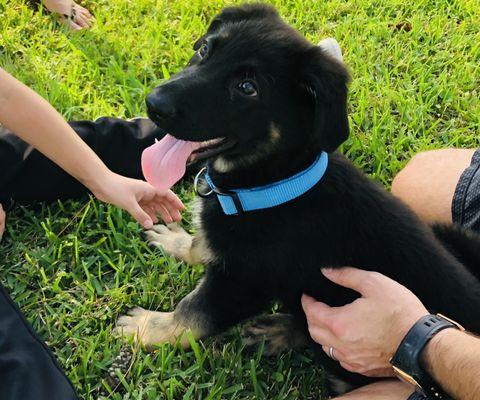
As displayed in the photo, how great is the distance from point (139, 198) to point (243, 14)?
1.13 m

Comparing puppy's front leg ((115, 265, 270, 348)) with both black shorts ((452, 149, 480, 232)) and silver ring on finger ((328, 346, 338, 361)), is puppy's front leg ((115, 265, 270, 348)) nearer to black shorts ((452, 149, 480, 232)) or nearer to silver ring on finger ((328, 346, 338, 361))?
silver ring on finger ((328, 346, 338, 361))

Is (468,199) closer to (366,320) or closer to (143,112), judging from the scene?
(366,320)

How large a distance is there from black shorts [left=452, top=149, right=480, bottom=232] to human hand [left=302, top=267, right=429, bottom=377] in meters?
0.82

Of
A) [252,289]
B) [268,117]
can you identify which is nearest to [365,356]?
[252,289]

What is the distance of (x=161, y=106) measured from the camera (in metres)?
2.16

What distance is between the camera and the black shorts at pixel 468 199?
2.88 metres

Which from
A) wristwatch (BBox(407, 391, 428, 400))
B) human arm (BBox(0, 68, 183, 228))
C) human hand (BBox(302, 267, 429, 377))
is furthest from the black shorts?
human arm (BBox(0, 68, 183, 228))

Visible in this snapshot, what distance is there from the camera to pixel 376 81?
4.17m

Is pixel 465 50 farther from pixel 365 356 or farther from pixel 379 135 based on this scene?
pixel 365 356

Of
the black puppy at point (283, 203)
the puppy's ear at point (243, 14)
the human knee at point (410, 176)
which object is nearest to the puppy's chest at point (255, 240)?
the black puppy at point (283, 203)

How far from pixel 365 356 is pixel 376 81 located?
7.81ft

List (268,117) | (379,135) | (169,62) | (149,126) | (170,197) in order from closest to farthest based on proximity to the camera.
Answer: (268,117) → (170,197) → (149,126) → (379,135) → (169,62)

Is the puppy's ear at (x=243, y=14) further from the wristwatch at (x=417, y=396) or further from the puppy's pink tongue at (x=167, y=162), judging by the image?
the wristwatch at (x=417, y=396)

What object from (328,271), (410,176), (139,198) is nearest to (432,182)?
(410,176)
